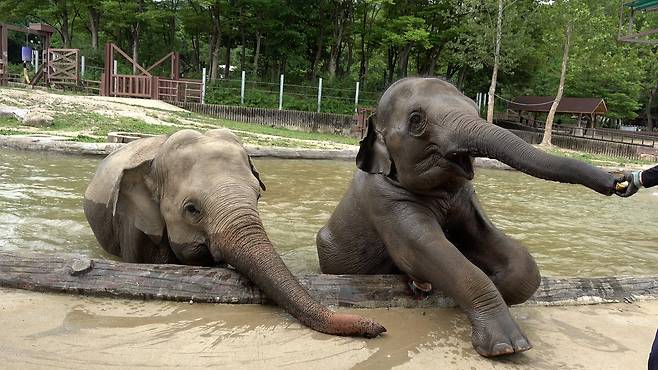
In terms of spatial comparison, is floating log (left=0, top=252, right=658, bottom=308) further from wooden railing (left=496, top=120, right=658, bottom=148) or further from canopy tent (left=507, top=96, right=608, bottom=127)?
canopy tent (left=507, top=96, right=608, bottom=127)

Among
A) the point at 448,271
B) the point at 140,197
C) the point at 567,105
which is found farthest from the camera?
the point at 567,105

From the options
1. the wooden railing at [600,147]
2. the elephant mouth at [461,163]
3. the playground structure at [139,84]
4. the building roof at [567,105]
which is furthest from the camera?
the building roof at [567,105]

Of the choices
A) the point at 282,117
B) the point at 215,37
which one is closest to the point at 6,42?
the point at 215,37

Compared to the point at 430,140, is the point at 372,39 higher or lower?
higher

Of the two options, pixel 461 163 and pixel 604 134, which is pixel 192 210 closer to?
pixel 461 163

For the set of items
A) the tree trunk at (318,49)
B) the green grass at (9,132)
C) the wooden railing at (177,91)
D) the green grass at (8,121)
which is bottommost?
the green grass at (9,132)

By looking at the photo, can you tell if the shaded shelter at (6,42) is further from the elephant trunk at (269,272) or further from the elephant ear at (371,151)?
the elephant ear at (371,151)

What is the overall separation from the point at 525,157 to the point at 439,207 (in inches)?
40.2

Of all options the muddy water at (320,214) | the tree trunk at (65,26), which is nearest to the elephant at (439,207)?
the muddy water at (320,214)

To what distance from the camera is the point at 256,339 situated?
10.7ft

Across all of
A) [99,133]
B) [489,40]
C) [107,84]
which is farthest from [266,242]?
[489,40]

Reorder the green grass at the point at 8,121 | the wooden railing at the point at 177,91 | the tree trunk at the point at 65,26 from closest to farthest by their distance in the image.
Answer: the green grass at the point at 8,121
the wooden railing at the point at 177,91
the tree trunk at the point at 65,26

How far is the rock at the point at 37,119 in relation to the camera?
15.8 m

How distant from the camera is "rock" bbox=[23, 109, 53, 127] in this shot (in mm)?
15773
